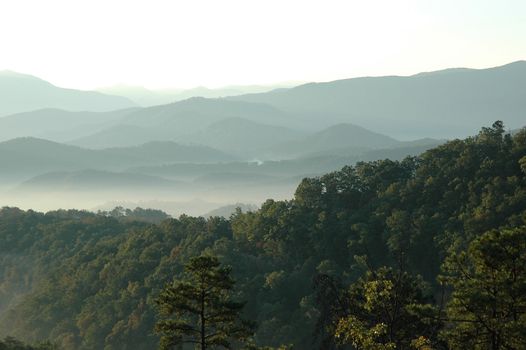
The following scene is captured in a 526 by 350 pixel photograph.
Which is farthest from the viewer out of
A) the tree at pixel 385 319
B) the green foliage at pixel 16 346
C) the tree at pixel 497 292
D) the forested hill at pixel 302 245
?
the forested hill at pixel 302 245

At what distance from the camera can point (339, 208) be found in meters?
83.9

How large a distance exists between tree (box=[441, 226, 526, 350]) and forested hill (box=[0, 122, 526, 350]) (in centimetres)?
3398

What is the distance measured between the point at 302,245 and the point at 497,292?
200ft

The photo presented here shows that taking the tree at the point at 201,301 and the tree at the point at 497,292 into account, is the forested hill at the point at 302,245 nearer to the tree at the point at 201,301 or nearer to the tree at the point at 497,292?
the tree at the point at 201,301

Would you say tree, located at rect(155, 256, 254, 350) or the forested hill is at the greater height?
tree, located at rect(155, 256, 254, 350)

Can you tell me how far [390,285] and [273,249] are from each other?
60032 mm

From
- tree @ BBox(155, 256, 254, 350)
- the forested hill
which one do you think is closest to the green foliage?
the forested hill

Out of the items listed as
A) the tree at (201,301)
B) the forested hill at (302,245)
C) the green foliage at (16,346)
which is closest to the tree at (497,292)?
the tree at (201,301)

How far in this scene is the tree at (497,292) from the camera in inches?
819

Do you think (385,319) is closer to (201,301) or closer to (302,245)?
(201,301)

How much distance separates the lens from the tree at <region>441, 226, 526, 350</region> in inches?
819

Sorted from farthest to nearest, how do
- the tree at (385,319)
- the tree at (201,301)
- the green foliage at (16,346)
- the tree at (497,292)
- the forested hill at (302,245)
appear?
the forested hill at (302,245)
the green foliage at (16,346)
the tree at (201,301)
the tree at (385,319)
the tree at (497,292)

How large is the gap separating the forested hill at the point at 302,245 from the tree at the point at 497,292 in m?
34.0

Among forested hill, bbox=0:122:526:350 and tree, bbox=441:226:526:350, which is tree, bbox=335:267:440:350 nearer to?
tree, bbox=441:226:526:350
